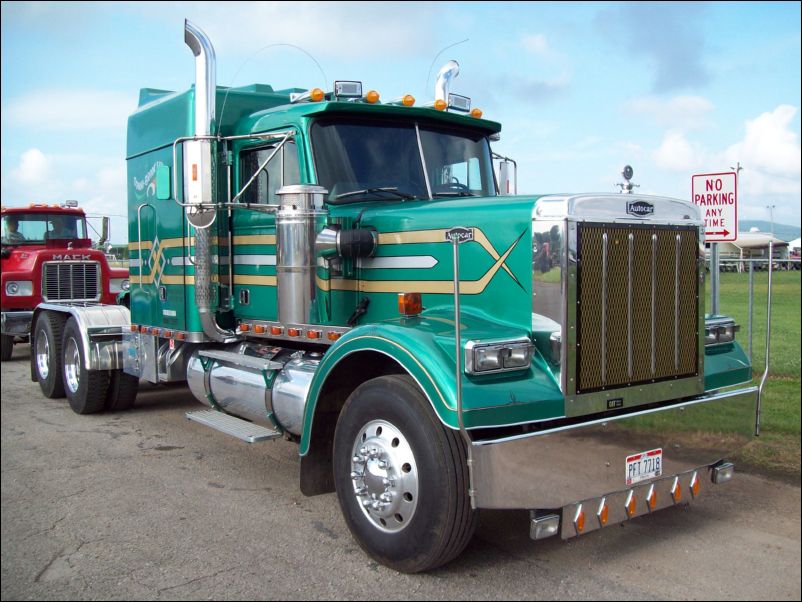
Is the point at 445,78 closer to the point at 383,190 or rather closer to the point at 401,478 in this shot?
the point at 383,190

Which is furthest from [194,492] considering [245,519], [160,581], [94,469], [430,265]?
[430,265]

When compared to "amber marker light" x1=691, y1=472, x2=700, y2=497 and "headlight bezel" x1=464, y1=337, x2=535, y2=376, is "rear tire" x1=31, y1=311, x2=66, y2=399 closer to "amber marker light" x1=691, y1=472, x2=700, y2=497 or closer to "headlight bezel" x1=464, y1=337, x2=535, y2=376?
"headlight bezel" x1=464, y1=337, x2=535, y2=376

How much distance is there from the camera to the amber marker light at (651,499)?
14.1 feet

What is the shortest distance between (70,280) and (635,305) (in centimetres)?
1124

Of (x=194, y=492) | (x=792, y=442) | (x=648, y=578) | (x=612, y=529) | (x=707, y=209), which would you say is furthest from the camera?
(x=707, y=209)

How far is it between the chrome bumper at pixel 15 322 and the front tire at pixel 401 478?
32.9 ft

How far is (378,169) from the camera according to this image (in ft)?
18.9

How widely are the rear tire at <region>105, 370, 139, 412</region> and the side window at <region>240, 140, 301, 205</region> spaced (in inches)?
129

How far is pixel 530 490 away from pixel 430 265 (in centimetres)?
169

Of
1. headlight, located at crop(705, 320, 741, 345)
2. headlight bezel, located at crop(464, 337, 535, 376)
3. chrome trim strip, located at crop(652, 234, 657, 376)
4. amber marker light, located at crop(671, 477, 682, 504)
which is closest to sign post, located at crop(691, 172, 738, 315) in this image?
headlight, located at crop(705, 320, 741, 345)

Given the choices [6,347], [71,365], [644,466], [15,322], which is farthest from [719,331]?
[6,347]

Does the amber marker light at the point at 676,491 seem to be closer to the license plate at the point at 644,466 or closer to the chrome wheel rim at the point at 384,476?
the license plate at the point at 644,466

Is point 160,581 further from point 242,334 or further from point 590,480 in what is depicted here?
point 242,334

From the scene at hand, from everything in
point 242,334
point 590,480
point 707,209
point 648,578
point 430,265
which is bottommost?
point 648,578
